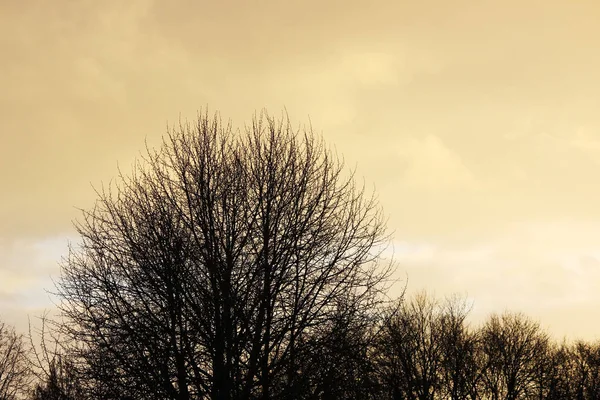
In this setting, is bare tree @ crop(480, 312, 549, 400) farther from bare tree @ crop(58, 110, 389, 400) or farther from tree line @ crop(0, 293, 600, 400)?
bare tree @ crop(58, 110, 389, 400)

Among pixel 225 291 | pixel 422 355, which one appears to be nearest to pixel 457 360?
pixel 422 355

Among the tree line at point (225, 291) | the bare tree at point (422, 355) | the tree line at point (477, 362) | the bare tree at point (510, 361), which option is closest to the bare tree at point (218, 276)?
the tree line at point (225, 291)

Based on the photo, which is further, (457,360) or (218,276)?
(457,360)

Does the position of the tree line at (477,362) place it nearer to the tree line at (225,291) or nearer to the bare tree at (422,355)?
the bare tree at (422,355)

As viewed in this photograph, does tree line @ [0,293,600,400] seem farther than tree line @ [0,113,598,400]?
Yes

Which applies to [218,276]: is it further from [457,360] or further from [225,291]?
[457,360]

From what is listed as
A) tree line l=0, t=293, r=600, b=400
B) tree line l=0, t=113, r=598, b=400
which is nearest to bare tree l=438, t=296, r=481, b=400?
tree line l=0, t=293, r=600, b=400

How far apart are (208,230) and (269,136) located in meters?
3.62

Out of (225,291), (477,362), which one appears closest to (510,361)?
(477,362)

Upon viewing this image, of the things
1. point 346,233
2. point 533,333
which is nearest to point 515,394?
point 533,333

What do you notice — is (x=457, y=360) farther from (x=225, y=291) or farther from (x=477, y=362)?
(x=225, y=291)

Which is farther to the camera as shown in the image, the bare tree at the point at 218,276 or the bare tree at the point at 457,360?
the bare tree at the point at 457,360

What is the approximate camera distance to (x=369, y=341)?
16.0 metres

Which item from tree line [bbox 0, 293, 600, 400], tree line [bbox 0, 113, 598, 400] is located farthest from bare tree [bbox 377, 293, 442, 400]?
tree line [bbox 0, 113, 598, 400]
